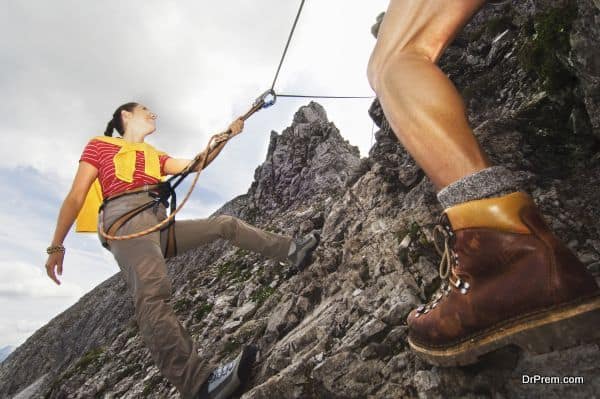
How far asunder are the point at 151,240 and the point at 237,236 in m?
1.78

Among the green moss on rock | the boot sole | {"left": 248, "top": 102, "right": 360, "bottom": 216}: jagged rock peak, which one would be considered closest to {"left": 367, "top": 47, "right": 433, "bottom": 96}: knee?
the boot sole

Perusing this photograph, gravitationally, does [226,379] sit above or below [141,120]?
below

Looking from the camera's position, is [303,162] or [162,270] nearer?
[162,270]

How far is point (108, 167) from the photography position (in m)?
5.75

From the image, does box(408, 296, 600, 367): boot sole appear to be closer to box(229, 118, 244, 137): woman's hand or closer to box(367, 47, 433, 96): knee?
box(367, 47, 433, 96): knee

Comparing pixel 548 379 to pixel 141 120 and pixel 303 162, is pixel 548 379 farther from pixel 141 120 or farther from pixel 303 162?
pixel 303 162

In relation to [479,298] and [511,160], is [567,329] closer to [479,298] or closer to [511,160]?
[479,298]

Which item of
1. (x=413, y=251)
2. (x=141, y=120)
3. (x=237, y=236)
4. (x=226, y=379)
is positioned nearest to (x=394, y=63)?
(x=413, y=251)

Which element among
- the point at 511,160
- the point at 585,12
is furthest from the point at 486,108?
the point at 585,12

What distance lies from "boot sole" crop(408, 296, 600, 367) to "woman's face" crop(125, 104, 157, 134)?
24.5 feet

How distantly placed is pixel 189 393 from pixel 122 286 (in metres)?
30.9

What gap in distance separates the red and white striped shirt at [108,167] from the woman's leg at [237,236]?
3.43ft

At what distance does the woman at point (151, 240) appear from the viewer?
4055mm

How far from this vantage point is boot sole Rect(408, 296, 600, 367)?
61.5 inches
